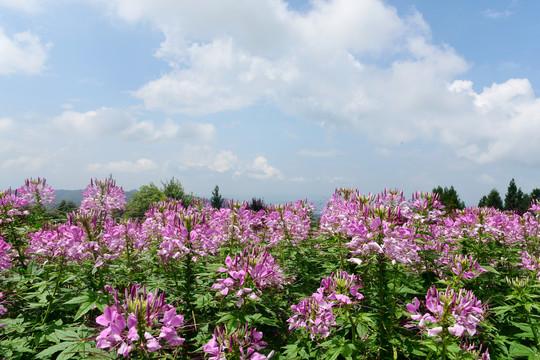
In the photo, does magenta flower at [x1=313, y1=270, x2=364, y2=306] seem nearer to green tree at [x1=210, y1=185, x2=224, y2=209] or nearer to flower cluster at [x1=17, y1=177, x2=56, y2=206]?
→ flower cluster at [x1=17, y1=177, x2=56, y2=206]

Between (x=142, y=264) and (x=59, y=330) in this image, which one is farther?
(x=142, y=264)

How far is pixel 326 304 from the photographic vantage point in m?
2.87

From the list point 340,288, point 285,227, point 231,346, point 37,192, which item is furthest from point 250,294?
point 37,192

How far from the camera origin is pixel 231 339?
221 centimetres

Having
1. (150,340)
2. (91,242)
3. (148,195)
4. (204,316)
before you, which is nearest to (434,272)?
(204,316)

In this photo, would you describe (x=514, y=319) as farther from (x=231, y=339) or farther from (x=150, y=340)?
(x=150, y=340)

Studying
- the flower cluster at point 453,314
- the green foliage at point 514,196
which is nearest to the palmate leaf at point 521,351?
the flower cluster at point 453,314

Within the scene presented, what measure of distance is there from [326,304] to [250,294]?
0.75m

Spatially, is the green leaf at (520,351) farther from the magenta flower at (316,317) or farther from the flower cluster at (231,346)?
the flower cluster at (231,346)

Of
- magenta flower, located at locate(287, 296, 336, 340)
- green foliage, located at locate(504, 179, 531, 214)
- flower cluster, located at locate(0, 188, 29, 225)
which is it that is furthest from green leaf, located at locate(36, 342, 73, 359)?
green foliage, located at locate(504, 179, 531, 214)

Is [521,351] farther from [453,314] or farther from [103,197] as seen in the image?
[103,197]

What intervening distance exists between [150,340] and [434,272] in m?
4.55

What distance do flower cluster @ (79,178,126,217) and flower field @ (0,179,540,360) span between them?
118 centimetres

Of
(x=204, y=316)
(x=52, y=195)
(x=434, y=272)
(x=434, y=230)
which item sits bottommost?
(x=204, y=316)
